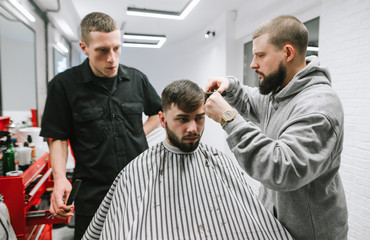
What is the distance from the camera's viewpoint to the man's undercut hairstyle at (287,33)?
119 cm

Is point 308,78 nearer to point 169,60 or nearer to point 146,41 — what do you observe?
point 146,41

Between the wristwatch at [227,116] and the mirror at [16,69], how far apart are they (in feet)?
10.8

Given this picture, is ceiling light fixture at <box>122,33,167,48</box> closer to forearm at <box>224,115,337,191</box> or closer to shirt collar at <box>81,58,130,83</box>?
shirt collar at <box>81,58,130,83</box>

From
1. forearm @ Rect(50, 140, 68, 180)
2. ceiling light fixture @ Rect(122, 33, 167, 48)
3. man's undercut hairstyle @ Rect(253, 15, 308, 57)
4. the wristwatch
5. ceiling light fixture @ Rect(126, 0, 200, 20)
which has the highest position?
ceiling light fixture @ Rect(122, 33, 167, 48)

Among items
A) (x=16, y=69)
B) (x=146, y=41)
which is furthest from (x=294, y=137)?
(x=146, y=41)

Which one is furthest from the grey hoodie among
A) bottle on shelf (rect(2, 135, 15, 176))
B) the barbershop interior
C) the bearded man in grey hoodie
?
bottle on shelf (rect(2, 135, 15, 176))

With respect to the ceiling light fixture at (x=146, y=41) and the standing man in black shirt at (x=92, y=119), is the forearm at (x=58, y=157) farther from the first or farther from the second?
the ceiling light fixture at (x=146, y=41)

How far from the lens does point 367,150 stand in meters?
2.27

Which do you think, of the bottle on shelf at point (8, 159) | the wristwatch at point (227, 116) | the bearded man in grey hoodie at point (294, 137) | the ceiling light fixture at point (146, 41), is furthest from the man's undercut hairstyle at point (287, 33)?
the ceiling light fixture at point (146, 41)

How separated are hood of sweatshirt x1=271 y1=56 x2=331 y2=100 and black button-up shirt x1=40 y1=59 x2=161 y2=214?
0.95 metres

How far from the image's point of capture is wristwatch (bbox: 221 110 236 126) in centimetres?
107

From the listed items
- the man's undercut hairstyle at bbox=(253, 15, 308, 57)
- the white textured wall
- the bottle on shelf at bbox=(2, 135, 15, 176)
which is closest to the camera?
the man's undercut hairstyle at bbox=(253, 15, 308, 57)

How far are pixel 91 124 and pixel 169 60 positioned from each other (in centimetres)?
728

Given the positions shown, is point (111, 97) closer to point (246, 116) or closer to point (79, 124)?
point (79, 124)
